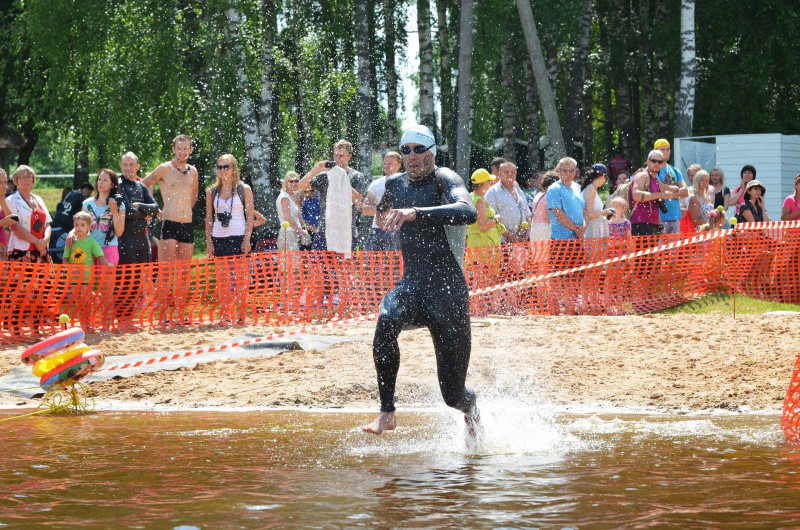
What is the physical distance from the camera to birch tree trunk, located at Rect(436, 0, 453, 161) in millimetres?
32844

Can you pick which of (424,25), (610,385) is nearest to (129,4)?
(424,25)

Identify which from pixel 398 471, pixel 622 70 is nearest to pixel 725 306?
pixel 398 471

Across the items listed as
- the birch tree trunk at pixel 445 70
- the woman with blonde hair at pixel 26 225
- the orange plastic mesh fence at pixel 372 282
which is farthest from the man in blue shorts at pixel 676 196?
the birch tree trunk at pixel 445 70

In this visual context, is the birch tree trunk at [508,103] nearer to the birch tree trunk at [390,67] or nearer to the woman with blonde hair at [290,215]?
the birch tree trunk at [390,67]

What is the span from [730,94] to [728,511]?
2515cm

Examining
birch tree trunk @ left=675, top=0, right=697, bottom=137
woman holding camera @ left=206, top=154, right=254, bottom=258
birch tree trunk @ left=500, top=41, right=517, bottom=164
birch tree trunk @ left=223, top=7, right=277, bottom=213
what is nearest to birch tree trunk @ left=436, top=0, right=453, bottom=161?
birch tree trunk @ left=500, top=41, right=517, bottom=164

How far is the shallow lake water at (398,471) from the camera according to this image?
5.43 metres

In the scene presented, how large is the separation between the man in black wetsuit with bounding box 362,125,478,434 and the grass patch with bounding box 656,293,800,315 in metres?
7.47

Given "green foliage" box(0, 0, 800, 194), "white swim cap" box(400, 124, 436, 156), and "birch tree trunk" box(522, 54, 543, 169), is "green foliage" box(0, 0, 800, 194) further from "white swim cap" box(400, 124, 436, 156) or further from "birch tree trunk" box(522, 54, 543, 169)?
"white swim cap" box(400, 124, 436, 156)

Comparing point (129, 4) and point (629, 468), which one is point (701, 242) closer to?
point (629, 468)

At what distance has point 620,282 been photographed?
14539 millimetres

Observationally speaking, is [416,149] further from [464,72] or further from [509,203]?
[464,72]

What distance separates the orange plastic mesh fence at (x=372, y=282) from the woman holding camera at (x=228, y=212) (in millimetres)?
259

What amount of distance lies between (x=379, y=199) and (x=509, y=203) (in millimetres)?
4057
